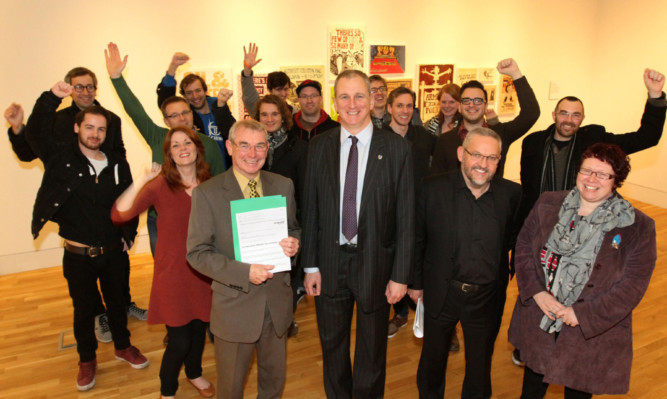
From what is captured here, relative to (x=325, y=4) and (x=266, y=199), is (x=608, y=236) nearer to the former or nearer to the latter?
(x=266, y=199)

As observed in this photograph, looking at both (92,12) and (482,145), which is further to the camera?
(92,12)

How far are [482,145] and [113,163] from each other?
2.55m

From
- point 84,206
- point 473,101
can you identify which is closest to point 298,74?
point 473,101

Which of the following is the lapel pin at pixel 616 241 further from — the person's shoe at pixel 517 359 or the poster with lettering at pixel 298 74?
the poster with lettering at pixel 298 74

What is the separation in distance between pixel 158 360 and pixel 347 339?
6.12 feet

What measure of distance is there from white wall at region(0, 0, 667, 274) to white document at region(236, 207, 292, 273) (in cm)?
419

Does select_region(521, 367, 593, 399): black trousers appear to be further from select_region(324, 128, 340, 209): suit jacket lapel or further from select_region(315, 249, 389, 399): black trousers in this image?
select_region(324, 128, 340, 209): suit jacket lapel

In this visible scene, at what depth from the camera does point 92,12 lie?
5309 mm

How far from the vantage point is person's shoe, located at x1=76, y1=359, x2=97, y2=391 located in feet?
11.1

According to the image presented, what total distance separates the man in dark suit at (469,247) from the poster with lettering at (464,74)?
5567 millimetres

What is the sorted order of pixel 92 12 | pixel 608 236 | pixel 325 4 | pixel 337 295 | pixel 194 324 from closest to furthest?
1. pixel 608 236
2. pixel 337 295
3. pixel 194 324
4. pixel 92 12
5. pixel 325 4

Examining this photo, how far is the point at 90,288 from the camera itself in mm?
3340

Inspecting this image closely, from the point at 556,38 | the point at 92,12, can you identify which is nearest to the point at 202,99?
the point at 92,12

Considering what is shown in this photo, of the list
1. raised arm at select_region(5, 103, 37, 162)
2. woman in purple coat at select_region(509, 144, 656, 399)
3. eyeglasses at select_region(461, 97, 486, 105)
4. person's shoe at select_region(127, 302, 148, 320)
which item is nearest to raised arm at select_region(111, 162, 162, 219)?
raised arm at select_region(5, 103, 37, 162)
